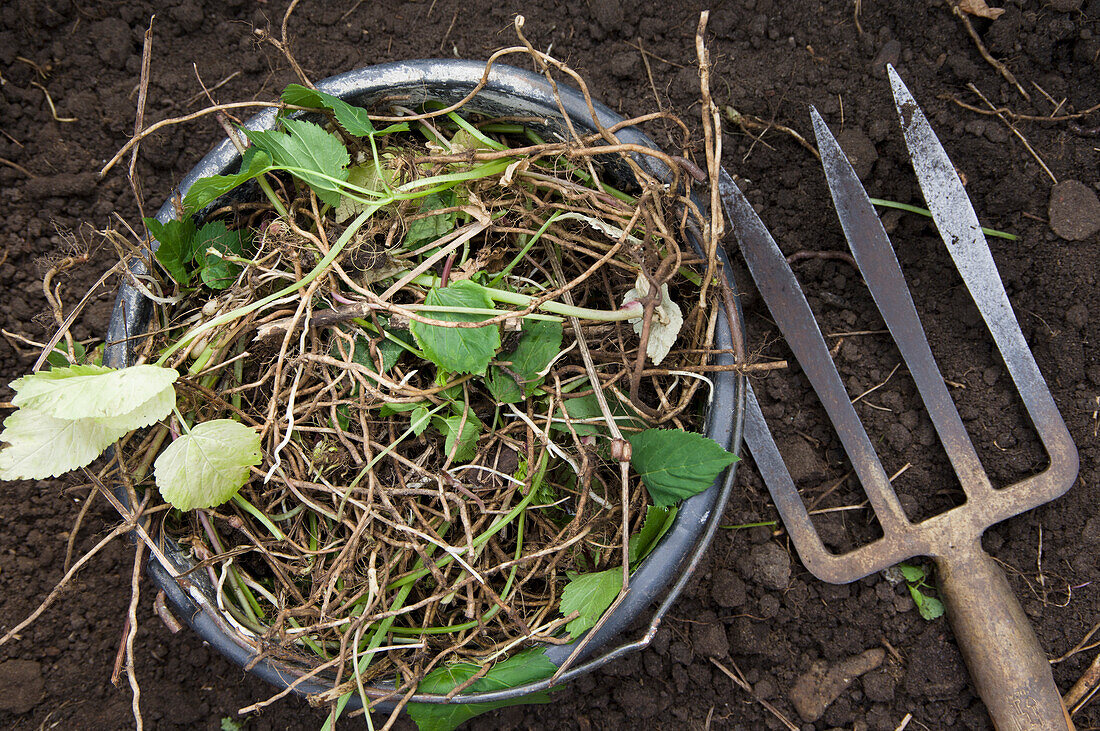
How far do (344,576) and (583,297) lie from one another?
508 millimetres

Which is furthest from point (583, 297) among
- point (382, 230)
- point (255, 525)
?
point (255, 525)

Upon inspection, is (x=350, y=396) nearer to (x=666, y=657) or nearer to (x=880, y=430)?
(x=666, y=657)

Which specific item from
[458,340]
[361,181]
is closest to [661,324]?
[458,340]

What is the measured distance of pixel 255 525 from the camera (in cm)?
96

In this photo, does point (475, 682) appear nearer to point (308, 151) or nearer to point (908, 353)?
point (308, 151)

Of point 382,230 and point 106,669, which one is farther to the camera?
point 106,669

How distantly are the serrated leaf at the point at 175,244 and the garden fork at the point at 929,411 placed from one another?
0.82 meters

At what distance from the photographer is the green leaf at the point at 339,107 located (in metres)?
0.86

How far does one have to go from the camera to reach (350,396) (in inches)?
37.0

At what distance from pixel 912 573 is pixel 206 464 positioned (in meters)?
1.16

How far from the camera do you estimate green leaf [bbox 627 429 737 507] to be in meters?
0.85

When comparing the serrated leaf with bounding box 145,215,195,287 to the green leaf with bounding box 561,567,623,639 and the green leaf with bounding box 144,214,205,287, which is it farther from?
the green leaf with bounding box 561,567,623,639

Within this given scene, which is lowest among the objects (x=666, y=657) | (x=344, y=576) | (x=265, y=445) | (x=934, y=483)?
(x=666, y=657)

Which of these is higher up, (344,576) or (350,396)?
(350,396)
